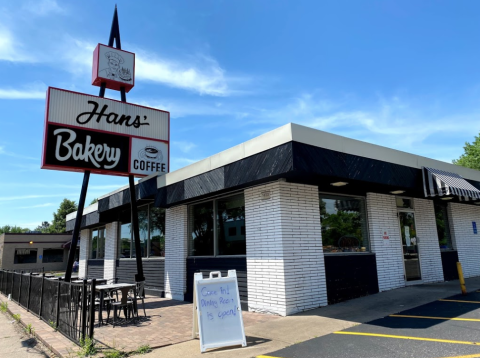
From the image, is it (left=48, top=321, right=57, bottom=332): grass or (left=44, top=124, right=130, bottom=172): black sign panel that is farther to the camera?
(left=44, top=124, right=130, bottom=172): black sign panel

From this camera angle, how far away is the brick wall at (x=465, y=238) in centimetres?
1281

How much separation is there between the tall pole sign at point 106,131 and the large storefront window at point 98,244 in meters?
8.56

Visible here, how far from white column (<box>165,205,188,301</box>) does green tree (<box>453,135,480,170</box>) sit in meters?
35.6

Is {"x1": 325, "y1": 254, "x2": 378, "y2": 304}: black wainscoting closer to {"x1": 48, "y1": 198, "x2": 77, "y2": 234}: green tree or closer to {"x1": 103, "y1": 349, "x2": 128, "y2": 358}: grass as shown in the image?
{"x1": 103, "y1": 349, "x2": 128, "y2": 358}: grass

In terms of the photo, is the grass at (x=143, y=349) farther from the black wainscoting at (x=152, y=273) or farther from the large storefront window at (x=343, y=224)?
the black wainscoting at (x=152, y=273)

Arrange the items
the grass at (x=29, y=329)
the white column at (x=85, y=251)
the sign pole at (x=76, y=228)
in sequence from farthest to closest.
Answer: the white column at (x=85, y=251), the sign pole at (x=76, y=228), the grass at (x=29, y=329)

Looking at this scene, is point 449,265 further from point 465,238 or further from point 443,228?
point 465,238

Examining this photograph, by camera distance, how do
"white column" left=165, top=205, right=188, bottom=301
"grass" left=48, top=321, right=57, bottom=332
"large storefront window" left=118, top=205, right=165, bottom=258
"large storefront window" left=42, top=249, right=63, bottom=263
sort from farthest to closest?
"large storefront window" left=42, top=249, right=63, bottom=263 < "large storefront window" left=118, top=205, right=165, bottom=258 < "white column" left=165, top=205, right=188, bottom=301 < "grass" left=48, top=321, right=57, bottom=332

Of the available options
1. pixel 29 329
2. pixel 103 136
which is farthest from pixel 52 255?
pixel 29 329

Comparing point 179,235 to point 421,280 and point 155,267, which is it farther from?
point 421,280

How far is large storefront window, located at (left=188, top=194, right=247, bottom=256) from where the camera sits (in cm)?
932

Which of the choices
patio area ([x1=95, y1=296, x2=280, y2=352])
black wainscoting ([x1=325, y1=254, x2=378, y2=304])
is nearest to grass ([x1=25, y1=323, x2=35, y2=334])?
patio area ([x1=95, y1=296, x2=280, y2=352])

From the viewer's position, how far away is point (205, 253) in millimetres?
10508

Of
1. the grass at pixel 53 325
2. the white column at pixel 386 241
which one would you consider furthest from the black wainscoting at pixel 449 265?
the grass at pixel 53 325
